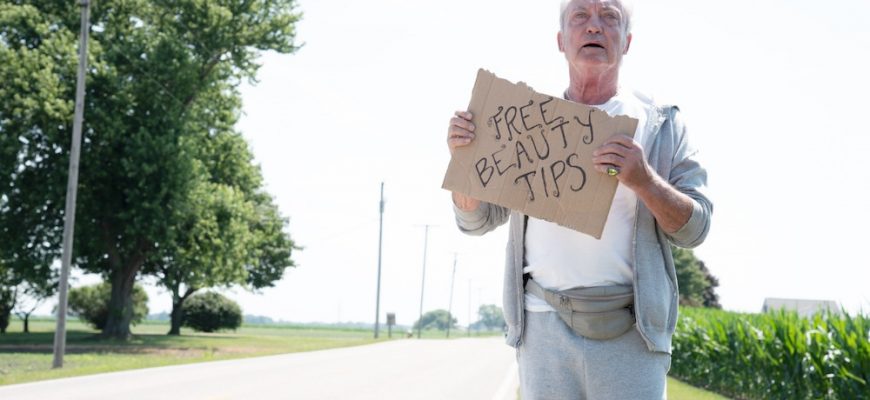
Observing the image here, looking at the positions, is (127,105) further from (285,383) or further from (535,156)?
(535,156)

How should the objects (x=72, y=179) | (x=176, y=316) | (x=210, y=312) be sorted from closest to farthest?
(x=72, y=179)
(x=176, y=316)
(x=210, y=312)

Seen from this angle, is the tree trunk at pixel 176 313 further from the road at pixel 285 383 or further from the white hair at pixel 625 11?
the white hair at pixel 625 11

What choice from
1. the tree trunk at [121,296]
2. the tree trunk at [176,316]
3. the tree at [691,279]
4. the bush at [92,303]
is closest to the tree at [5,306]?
the bush at [92,303]

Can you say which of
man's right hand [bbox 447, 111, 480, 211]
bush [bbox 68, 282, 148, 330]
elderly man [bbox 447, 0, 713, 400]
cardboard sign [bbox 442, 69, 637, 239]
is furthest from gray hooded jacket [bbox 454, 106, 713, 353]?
bush [bbox 68, 282, 148, 330]

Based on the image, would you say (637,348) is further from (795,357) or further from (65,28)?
(65,28)

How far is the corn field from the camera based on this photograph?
1136cm

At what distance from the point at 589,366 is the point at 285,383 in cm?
1454

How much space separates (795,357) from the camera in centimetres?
1401

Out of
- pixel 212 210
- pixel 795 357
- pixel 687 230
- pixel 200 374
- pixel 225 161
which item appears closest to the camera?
pixel 687 230

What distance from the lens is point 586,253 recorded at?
9.23 feet

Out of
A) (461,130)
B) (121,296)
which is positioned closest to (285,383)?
(461,130)

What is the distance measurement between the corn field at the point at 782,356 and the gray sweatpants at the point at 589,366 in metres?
9.03

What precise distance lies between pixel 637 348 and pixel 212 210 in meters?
33.5

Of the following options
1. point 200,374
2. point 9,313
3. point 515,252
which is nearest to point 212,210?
point 200,374
